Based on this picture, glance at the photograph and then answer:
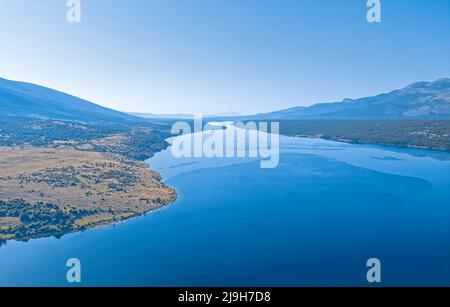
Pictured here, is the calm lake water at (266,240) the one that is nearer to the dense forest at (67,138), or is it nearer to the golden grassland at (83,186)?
the golden grassland at (83,186)

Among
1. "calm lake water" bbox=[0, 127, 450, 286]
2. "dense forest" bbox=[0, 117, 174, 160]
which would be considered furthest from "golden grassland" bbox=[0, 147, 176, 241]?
"dense forest" bbox=[0, 117, 174, 160]

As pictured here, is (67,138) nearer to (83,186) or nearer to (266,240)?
(83,186)

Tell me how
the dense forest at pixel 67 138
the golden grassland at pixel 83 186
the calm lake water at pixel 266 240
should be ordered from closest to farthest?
the calm lake water at pixel 266 240 < the golden grassland at pixel 83 186 < the dense forest at pixel 67 138

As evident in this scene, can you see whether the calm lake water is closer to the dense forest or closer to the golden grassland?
the golden grassland

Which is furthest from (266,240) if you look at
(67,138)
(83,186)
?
(67,138)

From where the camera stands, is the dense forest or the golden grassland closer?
the golden grassland

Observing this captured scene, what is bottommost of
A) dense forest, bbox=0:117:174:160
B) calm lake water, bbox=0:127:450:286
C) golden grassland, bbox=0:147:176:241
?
calm lake water, bbox=0:127:450:286

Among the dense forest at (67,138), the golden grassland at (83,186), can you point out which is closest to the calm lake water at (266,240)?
the golden grassland at (83,186)

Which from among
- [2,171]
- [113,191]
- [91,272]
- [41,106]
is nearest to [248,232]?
[91,272]
